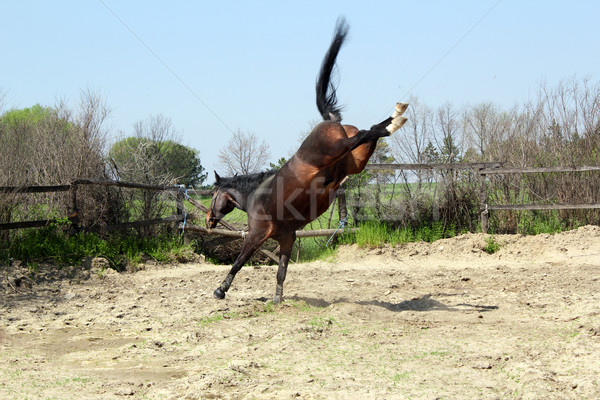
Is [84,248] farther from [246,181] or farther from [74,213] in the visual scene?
[246,181]

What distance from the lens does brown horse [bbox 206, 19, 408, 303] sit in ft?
20.9

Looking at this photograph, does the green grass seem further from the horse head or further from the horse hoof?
the horse hoof

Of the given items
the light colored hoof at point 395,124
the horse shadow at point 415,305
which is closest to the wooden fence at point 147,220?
the horse shadow at point 415,305

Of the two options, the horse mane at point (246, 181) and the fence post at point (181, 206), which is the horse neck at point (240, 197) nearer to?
the horse mane at point (246, 181)

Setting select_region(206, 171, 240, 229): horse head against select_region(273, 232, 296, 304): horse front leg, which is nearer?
select_region(273, 232, 296, 304): horse front leg

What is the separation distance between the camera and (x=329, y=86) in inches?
282

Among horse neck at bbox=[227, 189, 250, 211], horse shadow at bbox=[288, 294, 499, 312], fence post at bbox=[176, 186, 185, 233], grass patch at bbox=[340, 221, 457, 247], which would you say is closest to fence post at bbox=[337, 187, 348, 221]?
grass patch at bbox=[340, 221, 457, 247]

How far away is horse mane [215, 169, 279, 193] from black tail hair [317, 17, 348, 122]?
117 centimetres

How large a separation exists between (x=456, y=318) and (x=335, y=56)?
3.55 meters

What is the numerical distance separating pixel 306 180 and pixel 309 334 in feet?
6.41

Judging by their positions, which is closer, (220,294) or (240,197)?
(220,294)

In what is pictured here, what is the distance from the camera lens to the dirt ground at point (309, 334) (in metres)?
4.08

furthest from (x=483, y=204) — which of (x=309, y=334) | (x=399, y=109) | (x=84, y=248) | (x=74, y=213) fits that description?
(x=74, y=213)

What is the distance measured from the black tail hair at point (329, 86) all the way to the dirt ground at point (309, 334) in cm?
244
